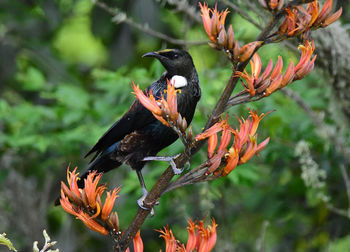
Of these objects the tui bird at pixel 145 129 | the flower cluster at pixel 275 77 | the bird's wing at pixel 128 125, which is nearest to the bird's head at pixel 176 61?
the tui bird at pixel 145 129

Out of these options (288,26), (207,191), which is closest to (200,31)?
(207,191)

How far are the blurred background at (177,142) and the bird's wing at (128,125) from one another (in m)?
0.64

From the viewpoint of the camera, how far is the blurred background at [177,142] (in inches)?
137

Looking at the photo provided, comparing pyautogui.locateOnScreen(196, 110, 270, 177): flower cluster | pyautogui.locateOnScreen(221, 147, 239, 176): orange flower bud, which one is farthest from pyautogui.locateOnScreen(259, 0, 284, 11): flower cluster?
pyautogui.locateOnScreen(221, 147, 239, 176): orange flower bud

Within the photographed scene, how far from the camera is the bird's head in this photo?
246cm

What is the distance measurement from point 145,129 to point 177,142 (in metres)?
0.97

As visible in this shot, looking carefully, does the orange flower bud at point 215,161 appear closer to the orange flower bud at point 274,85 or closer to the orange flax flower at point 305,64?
the orange flower bud at point 274,85

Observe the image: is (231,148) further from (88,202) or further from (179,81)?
(179,81)

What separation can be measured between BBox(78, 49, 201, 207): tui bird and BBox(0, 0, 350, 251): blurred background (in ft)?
1.77

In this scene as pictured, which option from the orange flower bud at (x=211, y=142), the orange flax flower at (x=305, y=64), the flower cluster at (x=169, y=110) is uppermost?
the orange flax flower at (x=305, y=64)

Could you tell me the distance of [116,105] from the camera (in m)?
4.05

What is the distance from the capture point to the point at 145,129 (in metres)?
2.54

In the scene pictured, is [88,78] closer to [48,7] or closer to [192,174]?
[48,7]

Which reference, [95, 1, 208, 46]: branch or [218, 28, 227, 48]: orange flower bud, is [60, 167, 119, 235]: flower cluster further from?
[95, 1, 208, 46]: branch
